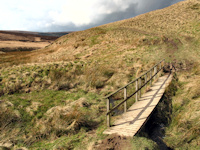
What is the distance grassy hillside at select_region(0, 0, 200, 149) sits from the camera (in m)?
5.89

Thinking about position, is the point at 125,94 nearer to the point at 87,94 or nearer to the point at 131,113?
the point at 131,113

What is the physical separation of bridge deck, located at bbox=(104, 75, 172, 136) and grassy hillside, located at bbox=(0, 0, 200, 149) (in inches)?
18.5

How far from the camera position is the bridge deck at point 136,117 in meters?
5.58

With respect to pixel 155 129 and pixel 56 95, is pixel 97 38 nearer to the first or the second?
pixel 56 95

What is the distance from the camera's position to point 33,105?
9.08 metres

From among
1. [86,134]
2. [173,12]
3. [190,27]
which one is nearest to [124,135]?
[86,134]

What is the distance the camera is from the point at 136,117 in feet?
21.4

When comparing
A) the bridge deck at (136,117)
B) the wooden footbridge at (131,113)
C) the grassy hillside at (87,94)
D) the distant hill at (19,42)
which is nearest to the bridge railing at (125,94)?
the wooden footbridge at (131,113)

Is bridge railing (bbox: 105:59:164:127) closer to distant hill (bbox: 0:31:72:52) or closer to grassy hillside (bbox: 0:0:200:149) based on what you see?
grassy hillside (bbox: 0:0:200:149)

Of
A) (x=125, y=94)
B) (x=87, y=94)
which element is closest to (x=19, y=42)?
(x=87, y=94)

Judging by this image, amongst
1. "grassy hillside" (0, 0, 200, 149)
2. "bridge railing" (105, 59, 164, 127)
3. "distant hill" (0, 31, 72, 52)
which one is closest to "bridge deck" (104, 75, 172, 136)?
"bridge railing" (105, 59, 164, 127)

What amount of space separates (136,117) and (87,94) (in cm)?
518

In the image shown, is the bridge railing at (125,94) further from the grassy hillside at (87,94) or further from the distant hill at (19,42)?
the distant hill at (19,42)

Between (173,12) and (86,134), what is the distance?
129ft
